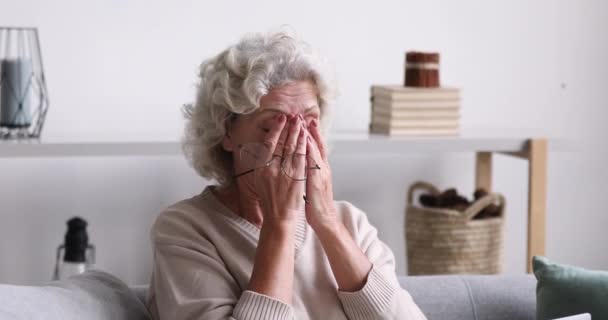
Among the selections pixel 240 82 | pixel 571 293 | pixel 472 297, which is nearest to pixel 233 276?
pixel 240 82

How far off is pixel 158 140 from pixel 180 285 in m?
1.18

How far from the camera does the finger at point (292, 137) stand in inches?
A: 72.9

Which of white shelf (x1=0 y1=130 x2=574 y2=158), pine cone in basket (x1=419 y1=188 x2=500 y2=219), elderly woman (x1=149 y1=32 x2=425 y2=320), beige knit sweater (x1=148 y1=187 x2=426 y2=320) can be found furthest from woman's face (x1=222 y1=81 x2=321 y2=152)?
pine cone in basket (x1=419 y1=188 x2=500 y2=219)

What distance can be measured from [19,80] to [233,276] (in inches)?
50.0

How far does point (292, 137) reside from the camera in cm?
186

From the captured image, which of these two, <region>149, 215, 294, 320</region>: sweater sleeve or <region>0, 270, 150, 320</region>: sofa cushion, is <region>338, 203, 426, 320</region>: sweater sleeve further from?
<region>0, 270, 150, 320</region>: sofa cushion

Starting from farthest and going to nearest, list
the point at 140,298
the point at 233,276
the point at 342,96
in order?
1. the point at 342,96
2. the point at 140,298
3. the point at 233,276

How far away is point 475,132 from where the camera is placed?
325 centimetres

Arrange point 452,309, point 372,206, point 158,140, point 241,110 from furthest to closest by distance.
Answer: point 372,206, point 158,140, point 452,309, point 241,110

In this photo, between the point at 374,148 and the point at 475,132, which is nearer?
the point at 374,148

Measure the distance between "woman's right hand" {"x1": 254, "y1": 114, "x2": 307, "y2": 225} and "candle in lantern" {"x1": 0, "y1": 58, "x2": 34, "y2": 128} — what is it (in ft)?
3.88

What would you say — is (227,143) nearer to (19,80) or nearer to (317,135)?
(317,135)

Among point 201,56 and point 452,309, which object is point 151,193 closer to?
point 201,56

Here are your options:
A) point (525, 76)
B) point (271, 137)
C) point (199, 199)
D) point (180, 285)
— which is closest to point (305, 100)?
point (271, 137)
